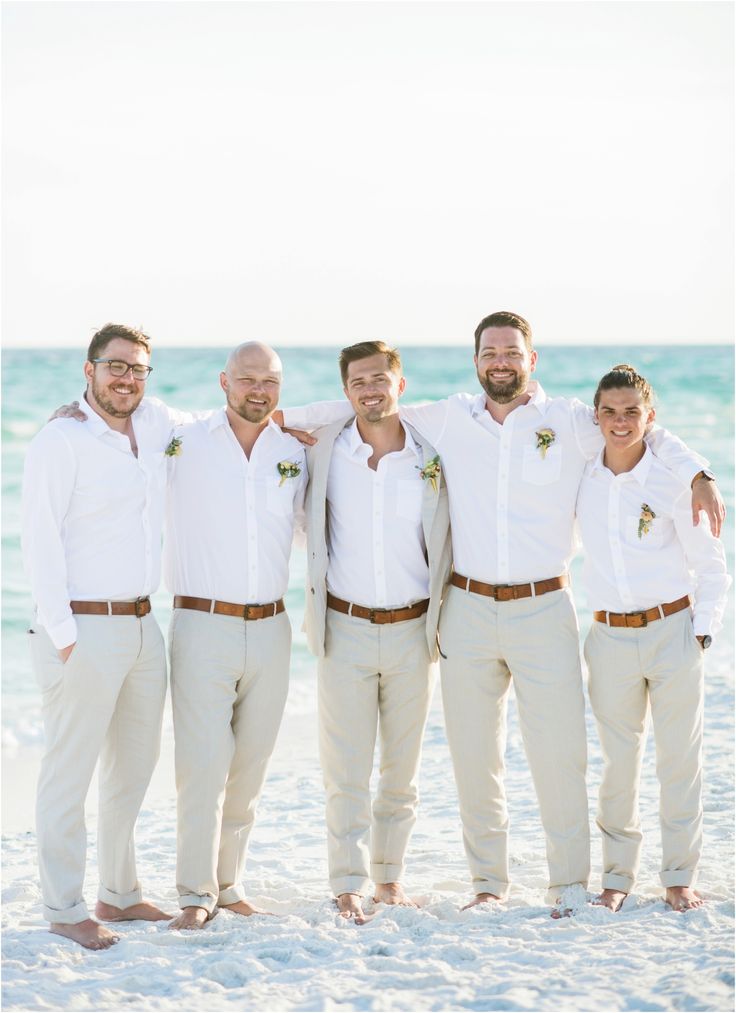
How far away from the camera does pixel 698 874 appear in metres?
5.43

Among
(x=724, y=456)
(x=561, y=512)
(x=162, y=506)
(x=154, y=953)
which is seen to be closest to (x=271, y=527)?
(x=162, y=506)

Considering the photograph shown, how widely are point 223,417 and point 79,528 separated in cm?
78

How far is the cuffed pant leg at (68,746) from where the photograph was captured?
14.9 feet

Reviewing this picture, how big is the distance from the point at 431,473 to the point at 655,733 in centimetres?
138

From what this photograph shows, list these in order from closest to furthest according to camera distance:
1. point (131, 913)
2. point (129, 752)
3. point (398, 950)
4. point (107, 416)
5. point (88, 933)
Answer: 1. point (398, 950)
2. point (88, 933)
3. point (107, 416)
4. point (129, 752)
5. point (131, 913)

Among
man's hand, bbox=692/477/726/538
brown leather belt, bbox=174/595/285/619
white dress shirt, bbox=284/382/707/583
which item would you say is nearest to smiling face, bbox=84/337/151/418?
brown leather belt, bbox=174/595/285/619

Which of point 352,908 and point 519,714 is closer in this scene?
point 352,908

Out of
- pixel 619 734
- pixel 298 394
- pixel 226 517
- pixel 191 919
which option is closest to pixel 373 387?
pixel 226 517

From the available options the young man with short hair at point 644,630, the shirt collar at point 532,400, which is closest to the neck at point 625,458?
the young man with short hair at point 644,630

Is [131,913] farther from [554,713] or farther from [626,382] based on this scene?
[626,382]

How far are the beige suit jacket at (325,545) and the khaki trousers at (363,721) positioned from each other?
0.06 metres

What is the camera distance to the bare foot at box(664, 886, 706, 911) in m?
4.84

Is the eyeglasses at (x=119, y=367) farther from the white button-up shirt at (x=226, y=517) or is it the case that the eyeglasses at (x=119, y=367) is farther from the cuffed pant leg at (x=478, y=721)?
the cuffed pant leg at (x=478, y=721)

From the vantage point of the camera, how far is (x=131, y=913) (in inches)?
193
